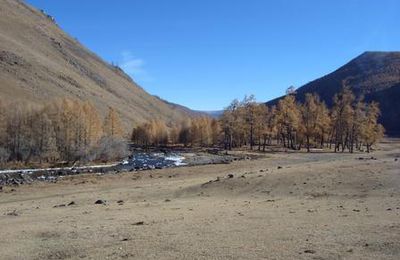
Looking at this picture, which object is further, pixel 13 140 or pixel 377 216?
pixel 13 140

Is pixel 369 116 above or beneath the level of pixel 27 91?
beneath

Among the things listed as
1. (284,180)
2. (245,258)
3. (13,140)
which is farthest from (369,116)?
(245,258)

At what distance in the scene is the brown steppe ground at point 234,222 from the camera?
16547mm

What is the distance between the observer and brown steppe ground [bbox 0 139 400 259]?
16.5 metres

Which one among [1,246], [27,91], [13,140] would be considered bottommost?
[1,246]

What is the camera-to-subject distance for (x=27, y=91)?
19312 centimetres

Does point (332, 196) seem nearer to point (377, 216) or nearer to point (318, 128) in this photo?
point (377, 216)

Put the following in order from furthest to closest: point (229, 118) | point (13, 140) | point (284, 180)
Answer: point (229, 118) → point (13, 140) → point (284, 180)

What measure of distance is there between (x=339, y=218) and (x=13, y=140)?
79.3 m

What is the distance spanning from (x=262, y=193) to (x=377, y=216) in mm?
13215

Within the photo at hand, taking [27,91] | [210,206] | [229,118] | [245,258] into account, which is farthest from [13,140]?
[27,91]

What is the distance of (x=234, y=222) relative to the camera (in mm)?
22203

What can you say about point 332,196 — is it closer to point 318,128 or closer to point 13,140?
point 13,140

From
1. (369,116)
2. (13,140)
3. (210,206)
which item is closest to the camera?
(210,206)
